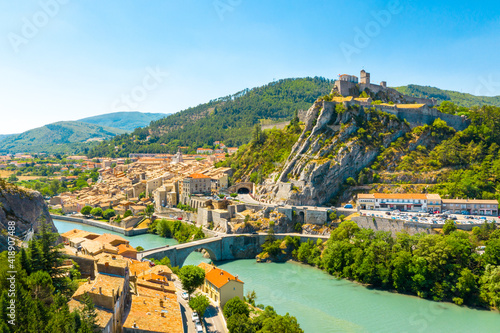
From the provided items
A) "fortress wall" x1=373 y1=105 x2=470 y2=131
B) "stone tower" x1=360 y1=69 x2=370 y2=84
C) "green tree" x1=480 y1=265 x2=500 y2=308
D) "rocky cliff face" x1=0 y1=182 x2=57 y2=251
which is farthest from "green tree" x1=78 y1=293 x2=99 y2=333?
"stone tower" x1=360 y1=69 x2=370 y2=84

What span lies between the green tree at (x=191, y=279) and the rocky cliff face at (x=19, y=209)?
319 inches

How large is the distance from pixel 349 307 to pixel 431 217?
1348 cm

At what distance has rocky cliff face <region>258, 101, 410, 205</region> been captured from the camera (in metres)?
40.4

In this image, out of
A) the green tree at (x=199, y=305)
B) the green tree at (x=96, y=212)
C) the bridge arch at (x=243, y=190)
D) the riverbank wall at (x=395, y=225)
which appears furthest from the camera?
the green tree at (x=96, y=212)

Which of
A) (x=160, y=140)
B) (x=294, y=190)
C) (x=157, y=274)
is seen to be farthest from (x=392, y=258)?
(x=160, y=140)

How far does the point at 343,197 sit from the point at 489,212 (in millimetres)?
13796

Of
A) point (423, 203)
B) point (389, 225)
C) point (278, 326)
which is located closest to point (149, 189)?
point (389, 225)

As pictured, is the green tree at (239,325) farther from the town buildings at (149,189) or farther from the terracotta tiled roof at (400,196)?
the town buildings at (149,189)

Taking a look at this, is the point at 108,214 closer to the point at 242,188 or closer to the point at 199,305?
the point at 242,188

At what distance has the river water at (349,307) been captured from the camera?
829 inches

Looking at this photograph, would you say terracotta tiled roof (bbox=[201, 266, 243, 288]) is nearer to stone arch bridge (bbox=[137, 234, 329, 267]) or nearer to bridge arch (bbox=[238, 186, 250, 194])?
stone arch bridge (bbox=[137, 234, 329, 267])

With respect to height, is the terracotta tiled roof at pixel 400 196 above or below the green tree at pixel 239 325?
above

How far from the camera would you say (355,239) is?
30.3 metres

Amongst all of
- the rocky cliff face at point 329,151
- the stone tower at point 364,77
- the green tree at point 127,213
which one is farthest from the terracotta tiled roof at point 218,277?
the stone tower at point 364,77
